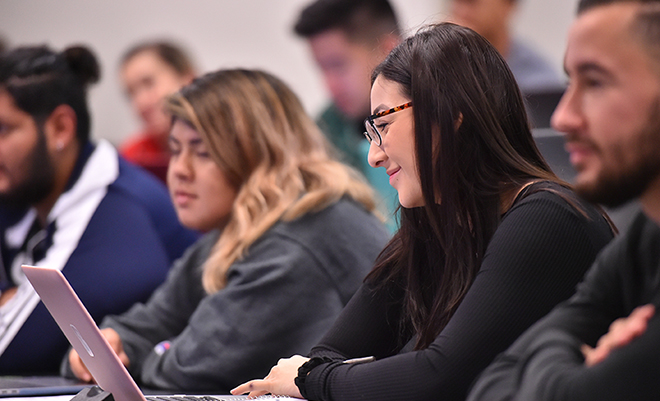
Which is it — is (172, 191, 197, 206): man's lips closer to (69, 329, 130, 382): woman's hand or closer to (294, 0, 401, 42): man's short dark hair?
(69, 329, 130, 382): woman's hand

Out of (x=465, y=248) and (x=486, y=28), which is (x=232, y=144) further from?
(x=486, y=28)

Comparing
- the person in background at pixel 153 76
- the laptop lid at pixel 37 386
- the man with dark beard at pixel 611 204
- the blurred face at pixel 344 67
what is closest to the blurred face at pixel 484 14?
the blurred face at pixel 344 67

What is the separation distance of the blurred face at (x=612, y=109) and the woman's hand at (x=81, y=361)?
1253 millimetres

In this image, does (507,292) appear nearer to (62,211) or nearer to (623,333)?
(623,333)

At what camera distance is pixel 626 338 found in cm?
73

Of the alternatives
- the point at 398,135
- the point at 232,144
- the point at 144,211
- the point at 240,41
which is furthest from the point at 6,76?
the point at 240,41

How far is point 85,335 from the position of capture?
1159mm

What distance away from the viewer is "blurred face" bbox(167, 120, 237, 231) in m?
1.84

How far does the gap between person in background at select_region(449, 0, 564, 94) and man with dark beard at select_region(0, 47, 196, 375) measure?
1514 millimetres

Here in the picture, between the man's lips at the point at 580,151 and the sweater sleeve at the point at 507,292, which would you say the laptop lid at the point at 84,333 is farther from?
the man's lips at the point at 580,151

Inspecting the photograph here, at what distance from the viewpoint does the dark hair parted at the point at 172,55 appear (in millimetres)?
4035

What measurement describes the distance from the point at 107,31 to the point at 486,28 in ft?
8.68

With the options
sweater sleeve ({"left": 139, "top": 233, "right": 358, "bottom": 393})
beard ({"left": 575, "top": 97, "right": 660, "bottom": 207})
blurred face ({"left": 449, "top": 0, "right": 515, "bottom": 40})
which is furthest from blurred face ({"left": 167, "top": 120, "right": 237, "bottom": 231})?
blurred face ({"left": 449, "top": 0, "right": 515, "bottom": 40})

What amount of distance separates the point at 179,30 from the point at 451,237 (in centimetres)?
388
